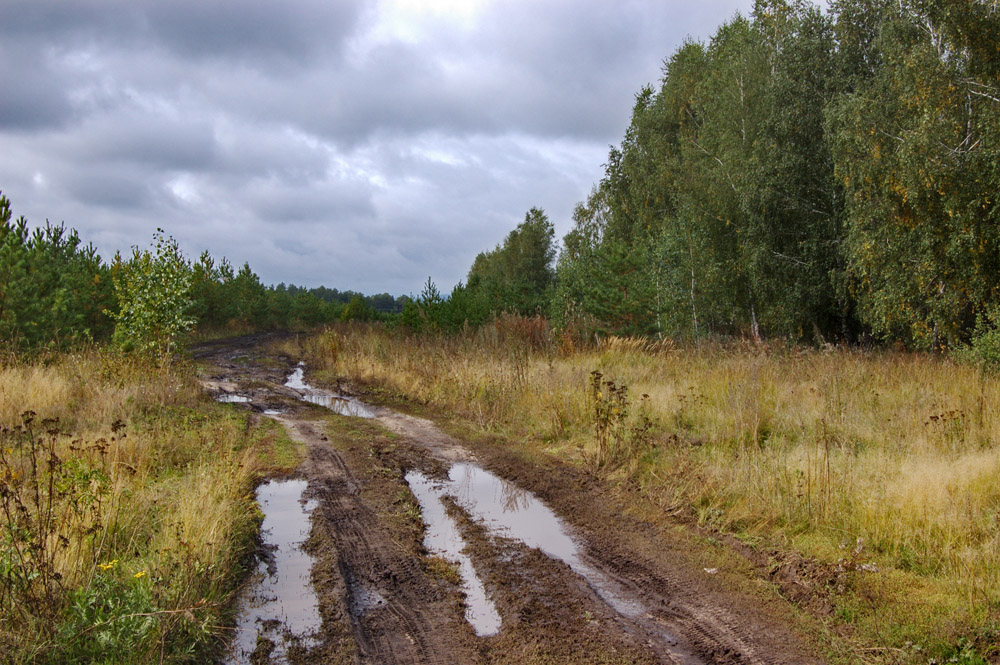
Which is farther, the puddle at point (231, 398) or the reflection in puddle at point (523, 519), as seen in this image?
the puddle at point (231, 398)

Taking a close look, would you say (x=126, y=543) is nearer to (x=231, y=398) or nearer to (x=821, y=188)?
(x=231, y=398)

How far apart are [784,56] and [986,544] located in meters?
21.4

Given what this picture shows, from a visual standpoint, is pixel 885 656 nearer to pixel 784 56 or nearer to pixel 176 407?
pixel 176 407

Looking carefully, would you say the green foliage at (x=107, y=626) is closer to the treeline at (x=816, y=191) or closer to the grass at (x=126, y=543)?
the grass at (x=126, y=543)

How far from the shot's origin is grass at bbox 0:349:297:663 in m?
3.54

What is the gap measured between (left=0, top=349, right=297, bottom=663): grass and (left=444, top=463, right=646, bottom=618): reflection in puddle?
2299 millimetres

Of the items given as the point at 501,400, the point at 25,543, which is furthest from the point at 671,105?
the point at 25,543

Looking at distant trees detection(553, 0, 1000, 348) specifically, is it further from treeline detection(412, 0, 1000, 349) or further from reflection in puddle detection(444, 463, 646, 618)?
reflection in puddle detection(444, 463, 646, 618)

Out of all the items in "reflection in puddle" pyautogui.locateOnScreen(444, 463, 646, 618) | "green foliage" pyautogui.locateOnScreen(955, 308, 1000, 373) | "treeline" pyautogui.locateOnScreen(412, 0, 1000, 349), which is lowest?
"reflection in puddle" pyautogui.locateOnScreen(444, 463, 646, 618)

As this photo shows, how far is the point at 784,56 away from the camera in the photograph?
2169 centimetres

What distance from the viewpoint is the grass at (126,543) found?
3537mm

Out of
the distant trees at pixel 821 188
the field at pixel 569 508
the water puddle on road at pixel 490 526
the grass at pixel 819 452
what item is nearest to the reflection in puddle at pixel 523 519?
the water puddle on road at pixel 490 526

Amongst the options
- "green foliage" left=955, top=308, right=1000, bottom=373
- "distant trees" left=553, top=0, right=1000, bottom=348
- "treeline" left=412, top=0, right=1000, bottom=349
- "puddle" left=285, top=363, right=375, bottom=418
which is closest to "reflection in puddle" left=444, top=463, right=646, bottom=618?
"puddle" left=285, top=363, right=375, bottom=418

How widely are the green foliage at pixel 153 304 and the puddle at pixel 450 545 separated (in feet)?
26.7
